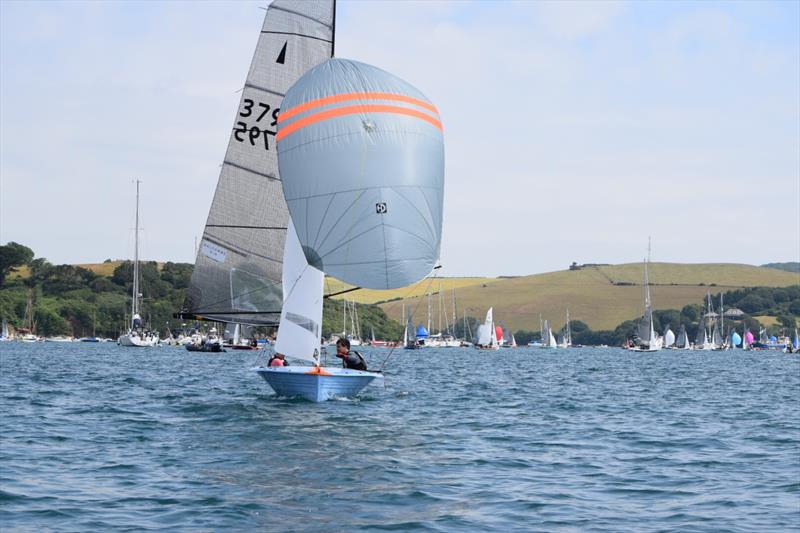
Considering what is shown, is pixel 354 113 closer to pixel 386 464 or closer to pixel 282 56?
pixel 282 56

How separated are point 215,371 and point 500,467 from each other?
3832cm

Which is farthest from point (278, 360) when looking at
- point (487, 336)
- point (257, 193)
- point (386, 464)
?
point (487, 336)

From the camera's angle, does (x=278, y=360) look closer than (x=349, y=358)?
Yes

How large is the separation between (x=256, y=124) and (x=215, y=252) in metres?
4.71

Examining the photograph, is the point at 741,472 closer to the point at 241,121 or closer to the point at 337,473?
the point at 337,473

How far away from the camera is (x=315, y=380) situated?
30.6 metres

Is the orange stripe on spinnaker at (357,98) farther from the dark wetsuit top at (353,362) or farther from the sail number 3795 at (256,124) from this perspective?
the sail number 3795 at (256,124)

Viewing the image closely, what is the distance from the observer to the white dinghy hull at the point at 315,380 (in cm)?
3062

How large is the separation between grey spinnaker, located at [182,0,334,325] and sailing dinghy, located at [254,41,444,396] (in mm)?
6247

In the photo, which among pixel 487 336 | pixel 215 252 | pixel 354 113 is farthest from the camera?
pixel 487 336

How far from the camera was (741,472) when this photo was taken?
21.0 metres

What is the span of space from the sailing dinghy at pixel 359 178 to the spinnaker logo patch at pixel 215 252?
739cm

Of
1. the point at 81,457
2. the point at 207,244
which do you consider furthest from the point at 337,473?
the point at 207,244

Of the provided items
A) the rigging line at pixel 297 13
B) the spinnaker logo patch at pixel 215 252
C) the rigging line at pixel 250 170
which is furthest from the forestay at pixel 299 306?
the rigging line at pixel 297 13
